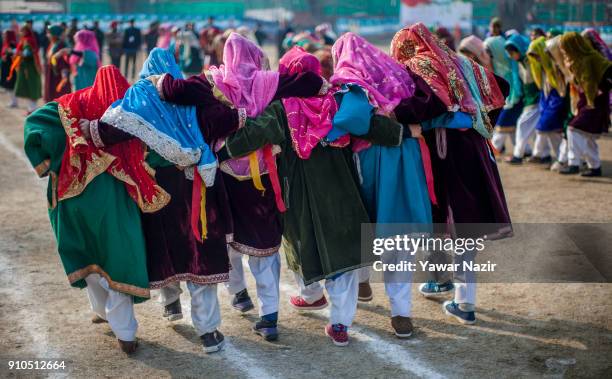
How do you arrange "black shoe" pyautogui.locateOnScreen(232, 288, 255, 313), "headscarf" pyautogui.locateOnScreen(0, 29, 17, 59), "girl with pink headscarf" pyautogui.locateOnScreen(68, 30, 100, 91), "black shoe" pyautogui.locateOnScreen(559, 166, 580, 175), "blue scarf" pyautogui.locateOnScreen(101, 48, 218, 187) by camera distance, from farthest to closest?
1. "headscarf" pyautogui.locateOnScreen(0, 29, 17, 59)
2. "girl with pink headscarf" pyautogui.locateOnScreen(68, 30, 100, 91)
3. "black shoe" pyautogui.locateOnScreen(559, 166, 580, 175)
4. "black shoe" pyautogui.locateOnScreen(232, 288, 255, 313)
5. "blue scarf" pyautogui.locateOnScreen(101, 48, 218, 187)

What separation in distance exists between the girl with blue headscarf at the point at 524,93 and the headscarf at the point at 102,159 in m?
6.66

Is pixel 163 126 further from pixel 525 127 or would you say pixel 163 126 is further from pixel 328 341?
pixel 525 127

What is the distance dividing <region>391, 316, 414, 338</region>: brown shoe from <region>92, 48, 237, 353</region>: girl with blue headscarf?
3.38 feet

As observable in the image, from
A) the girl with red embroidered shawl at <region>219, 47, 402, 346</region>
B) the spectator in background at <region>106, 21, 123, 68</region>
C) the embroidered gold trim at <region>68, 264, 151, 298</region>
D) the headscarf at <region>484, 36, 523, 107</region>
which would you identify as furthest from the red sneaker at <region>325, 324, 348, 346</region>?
the spectator in background at <region>106, 21, 123, 68</region>

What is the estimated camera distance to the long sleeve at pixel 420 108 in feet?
16.0

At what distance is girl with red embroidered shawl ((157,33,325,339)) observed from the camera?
4742 mm

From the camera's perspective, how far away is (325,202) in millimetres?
4883

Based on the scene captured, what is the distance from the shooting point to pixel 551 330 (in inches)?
201

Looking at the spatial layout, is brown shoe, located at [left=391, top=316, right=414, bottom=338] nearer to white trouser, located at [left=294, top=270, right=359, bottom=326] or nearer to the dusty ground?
the dusty ground

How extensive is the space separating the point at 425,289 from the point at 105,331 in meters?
2.13

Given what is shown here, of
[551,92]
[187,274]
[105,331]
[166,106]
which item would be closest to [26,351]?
[105,331]

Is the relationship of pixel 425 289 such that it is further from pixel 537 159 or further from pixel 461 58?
pixel 537 159

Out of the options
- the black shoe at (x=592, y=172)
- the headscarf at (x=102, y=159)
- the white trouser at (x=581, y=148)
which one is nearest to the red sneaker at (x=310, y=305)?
the headscarf at (x=102, y=159)

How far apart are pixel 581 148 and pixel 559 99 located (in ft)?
2.03
